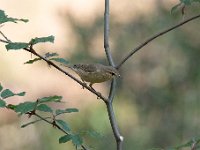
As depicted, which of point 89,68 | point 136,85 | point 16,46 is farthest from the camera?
point 136,85

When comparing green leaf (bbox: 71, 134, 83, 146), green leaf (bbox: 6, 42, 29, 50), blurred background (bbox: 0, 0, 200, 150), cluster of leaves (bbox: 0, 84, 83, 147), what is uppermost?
green leaf (bbox: 6, 42, 29, 50)

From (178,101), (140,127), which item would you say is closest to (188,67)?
(178,101)

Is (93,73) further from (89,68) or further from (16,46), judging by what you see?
(16,46)

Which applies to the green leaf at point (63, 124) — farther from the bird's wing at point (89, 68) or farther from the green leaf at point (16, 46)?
the bird's wing at point (89, 68)

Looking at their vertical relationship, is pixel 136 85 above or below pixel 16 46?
below

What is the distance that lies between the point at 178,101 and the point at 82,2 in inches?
131

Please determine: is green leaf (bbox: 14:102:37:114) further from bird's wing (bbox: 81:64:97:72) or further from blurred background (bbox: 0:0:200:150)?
blurred background (bbox: 0:0:200:150)

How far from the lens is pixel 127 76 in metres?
5.38

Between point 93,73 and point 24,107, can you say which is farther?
point 93,73

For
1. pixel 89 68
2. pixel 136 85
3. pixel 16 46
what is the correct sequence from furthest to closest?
pixel 136 85 < pixel 89 68 < pixel 16 46

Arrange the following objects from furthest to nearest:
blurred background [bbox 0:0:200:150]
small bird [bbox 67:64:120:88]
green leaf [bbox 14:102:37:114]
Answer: blurred background [bbox 0:0:200:150] → small bird [bbox 67:64:120:88] → green leaf [bbox 14:102:37:114]

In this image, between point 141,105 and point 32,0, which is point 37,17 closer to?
point 32,0

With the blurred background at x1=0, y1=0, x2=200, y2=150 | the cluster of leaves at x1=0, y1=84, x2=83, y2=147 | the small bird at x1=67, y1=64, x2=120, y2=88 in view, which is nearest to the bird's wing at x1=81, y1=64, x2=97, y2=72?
the small bird at x1=67, y1=64, x2=120, y2=88

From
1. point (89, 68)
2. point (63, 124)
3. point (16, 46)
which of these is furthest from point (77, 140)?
point (89, 68)
